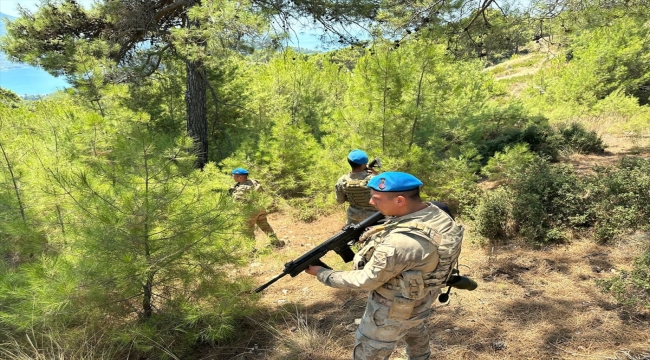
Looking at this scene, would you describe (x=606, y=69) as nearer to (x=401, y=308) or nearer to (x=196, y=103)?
(x=196, y=103)

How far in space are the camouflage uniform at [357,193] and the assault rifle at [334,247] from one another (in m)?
1.57

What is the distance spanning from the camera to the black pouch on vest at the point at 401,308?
5.91 feet

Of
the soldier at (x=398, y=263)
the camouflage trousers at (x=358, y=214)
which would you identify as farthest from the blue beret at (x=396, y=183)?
the camouflage trousers at (x=358, y=214)

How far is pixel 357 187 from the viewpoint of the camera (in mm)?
3832

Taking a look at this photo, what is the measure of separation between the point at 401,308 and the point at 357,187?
210 centimetres

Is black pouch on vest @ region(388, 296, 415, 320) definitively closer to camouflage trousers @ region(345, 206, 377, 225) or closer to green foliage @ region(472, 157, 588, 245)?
camouflage trousers @ region(345, 206, 377, 225)

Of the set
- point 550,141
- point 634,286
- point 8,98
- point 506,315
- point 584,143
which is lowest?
point 506,315

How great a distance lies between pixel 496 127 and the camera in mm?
8812

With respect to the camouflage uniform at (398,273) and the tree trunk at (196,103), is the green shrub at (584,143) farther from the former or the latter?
the tree trunk at (196,103)

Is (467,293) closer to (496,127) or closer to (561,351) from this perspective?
(561,351)

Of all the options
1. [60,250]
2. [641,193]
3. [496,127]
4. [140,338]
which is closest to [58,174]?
[60,250]

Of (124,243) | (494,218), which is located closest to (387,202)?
(124,243)

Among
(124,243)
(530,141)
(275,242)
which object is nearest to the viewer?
(124,243)

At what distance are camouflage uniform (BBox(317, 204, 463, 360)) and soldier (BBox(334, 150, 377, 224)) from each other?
190 centimetres
